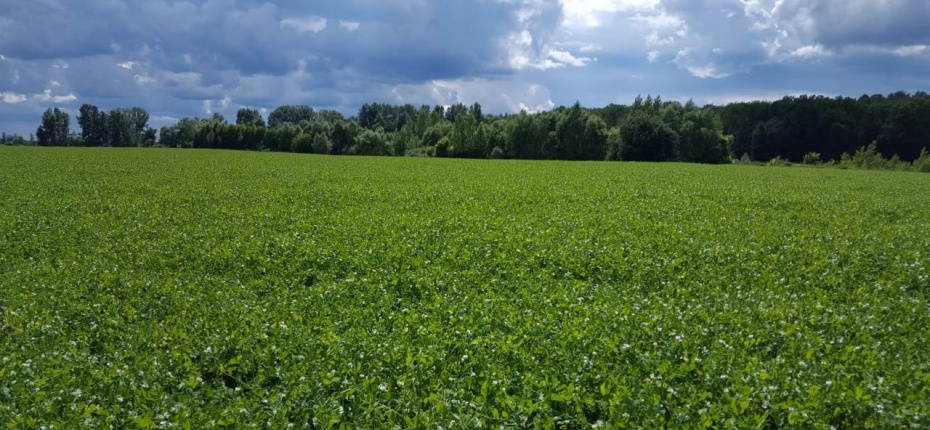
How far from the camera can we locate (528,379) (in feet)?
20.7

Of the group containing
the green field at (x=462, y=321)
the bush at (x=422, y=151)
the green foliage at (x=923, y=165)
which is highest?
the bush at (x=422, y=151)

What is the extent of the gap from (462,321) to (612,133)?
313 ft

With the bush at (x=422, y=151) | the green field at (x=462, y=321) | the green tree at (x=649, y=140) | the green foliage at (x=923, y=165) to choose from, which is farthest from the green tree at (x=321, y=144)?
the green field at (x=462, y=321)

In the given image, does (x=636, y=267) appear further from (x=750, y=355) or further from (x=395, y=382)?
(x=395, y=382)

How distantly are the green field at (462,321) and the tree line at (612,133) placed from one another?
272ft

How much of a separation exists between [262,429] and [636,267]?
873cm

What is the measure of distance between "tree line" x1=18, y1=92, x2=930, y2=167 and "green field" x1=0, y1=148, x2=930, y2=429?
82921 mm

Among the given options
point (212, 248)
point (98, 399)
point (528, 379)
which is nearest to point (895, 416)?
point (528, 379)

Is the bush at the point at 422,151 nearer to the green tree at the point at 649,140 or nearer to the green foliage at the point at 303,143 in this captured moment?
the green foliage at the point at 303,143

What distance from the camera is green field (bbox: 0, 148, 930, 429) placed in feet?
19.1

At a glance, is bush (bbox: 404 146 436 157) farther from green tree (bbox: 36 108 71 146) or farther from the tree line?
green tree (bbox: 36 108 71 146)

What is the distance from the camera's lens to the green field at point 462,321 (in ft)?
19.1

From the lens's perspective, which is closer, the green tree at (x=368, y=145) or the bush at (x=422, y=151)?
the bush at (x=422, y=151)

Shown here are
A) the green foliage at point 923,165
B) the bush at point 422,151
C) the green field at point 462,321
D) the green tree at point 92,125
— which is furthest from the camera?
the green tree at point 92,125
